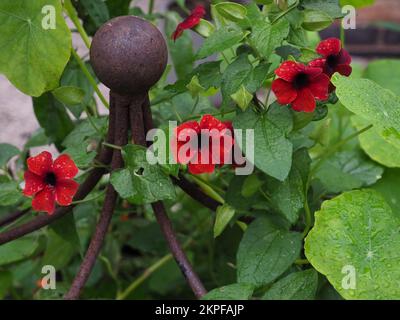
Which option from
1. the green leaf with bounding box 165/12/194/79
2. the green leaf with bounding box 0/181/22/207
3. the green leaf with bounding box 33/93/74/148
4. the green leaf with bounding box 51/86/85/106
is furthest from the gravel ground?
the green leaf with bounding box 51/86/85/106

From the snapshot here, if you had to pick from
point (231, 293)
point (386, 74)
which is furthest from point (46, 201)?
point (386, 74)

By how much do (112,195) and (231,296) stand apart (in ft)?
0.64

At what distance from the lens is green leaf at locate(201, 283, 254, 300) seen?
719 mm

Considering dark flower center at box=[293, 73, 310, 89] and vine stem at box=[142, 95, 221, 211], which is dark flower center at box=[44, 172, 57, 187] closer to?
vine stem at box=[142, 95, 221, 211]

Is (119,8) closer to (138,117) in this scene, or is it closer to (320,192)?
(138,117)

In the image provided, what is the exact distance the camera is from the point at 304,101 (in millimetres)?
746

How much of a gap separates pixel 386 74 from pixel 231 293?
0.67 meters

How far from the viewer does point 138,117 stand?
784 millimetres

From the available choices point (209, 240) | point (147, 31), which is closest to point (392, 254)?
point (147, 31)

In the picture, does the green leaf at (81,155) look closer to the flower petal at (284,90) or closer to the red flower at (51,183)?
the red flower at (51,183)

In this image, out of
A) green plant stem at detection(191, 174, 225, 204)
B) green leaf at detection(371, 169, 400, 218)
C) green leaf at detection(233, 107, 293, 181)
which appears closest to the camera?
green leaf at detection(233, 107, 293, 181)

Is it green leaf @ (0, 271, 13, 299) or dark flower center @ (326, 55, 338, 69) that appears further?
green leaf @ (0, 271, 13, 299)

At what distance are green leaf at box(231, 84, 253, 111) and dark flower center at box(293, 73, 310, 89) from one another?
0.16ft
